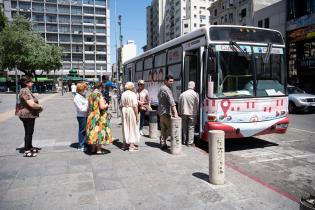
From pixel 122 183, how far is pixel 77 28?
9266cm

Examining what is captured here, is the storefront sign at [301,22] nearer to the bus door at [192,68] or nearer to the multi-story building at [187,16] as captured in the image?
the bus door at [192,68]

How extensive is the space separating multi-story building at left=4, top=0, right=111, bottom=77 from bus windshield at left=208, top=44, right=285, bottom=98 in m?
82.7

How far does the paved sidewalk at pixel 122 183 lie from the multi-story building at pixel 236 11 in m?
37.5

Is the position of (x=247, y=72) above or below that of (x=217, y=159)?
above

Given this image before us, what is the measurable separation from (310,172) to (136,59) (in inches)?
425

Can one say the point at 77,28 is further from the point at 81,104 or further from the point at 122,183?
the point at 122,183

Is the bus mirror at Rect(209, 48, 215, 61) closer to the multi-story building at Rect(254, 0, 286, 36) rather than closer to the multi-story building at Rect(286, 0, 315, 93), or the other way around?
the multi-story building at Rect(286, 0, 315, 93)

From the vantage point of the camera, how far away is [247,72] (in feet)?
24.5

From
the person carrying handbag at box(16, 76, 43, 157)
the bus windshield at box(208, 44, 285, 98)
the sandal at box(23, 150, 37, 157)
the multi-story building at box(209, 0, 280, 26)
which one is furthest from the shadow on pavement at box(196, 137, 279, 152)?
the multi-story building at box(209, 0, 280, 26)

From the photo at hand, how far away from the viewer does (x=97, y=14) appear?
9200 centimetres

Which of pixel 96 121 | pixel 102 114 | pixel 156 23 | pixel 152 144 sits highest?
pixel 156 23

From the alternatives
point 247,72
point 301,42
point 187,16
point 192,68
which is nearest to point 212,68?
point 247,72

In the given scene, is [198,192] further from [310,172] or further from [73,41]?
[73,41]

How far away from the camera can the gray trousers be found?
304 inches
